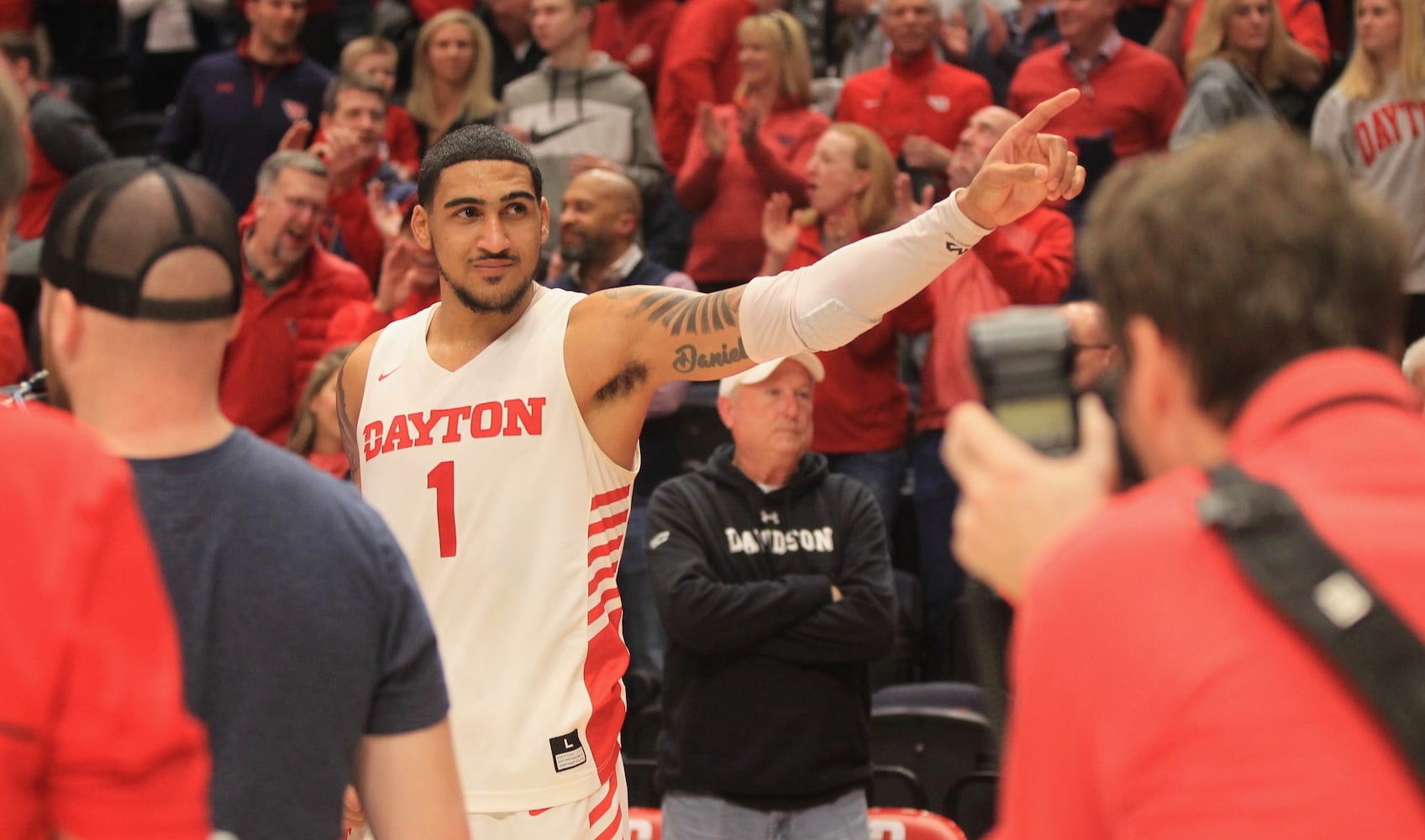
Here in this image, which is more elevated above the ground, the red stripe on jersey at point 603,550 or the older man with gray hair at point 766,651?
the red stripe on jersey at point 603,550

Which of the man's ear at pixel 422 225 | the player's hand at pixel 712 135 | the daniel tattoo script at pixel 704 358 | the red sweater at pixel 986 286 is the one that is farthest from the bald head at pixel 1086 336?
the player's hand at pixel 712 135

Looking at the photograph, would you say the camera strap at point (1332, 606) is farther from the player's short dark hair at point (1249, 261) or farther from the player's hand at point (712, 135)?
the player's hand at point (712, 135)

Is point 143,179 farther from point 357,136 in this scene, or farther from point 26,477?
point 357,136

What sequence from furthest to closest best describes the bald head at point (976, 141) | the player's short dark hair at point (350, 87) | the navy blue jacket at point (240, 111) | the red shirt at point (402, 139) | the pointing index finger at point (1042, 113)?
the red shirt at point (402, 139) → the navy blue jacket at point (240, 111) → the player's short dark hair at point (350, 87) → the bald head at point (976, 141) → the pointing index finger at point (1042, 113)

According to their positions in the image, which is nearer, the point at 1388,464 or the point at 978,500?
the point at 1388,464

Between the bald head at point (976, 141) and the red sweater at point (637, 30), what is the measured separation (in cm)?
324

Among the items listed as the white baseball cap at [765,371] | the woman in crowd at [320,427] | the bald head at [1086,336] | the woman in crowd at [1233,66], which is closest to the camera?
the bald head at [1086,336]

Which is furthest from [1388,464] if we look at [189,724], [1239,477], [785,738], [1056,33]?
[1056,33]

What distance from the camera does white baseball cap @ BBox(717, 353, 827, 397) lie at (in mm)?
5676

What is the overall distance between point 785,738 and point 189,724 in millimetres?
3537

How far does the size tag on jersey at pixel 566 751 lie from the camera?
13.1 ft

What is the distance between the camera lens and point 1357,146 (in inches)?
304

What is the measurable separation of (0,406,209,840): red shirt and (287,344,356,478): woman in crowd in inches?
183

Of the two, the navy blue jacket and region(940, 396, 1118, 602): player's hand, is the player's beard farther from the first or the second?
the navy blue jacket
